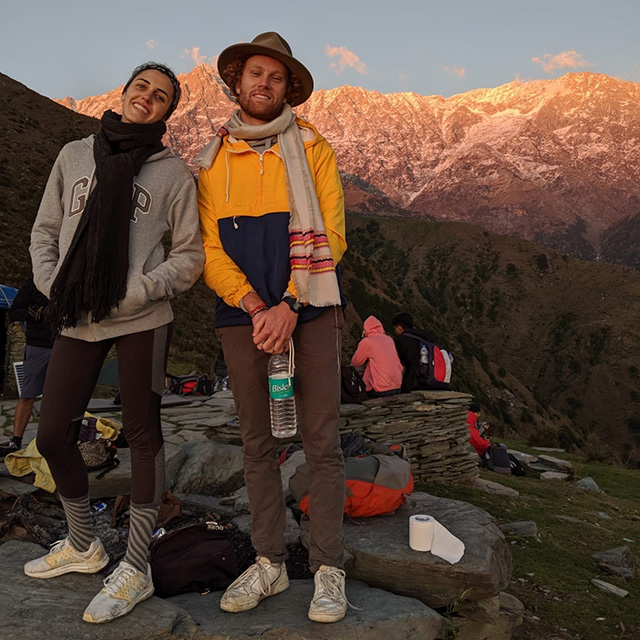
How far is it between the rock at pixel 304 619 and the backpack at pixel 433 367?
4830 mm

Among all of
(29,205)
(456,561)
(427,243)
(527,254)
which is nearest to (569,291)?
(527,254)

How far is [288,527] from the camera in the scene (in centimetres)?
365

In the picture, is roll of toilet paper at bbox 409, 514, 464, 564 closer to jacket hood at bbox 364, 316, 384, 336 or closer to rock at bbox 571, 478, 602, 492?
jacket hood at bbox 364, 316, 384, 336

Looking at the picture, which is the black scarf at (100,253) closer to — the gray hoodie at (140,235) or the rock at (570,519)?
the gray hoodie at (140,235)

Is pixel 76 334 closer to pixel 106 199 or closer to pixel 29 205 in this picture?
pixel 106 199

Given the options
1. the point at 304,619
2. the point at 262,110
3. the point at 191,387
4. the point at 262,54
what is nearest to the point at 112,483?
the point at 304,619

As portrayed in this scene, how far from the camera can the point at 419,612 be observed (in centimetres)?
249

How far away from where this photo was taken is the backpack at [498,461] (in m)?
9.70

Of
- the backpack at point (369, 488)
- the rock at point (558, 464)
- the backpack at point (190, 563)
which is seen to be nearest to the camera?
the backpack at point (190, 563)

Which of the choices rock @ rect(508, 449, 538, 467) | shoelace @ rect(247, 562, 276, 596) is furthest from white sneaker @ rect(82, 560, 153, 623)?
rock @ rect(508, 449, 538, 467)

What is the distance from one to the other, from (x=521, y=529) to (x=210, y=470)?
10.7ft

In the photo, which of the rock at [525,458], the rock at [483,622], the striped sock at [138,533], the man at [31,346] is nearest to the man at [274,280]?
the striped sock at [138,533]

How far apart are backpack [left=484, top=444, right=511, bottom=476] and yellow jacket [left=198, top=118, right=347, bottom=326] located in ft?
27.4

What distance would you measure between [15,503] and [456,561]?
276cm
